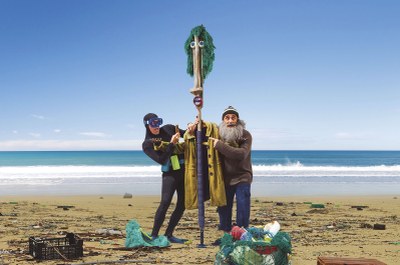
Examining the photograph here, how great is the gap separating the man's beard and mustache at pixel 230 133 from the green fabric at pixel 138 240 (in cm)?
204

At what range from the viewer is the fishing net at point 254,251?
222 inches

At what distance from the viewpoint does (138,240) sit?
27.0 feet

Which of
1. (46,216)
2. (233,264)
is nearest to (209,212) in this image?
(46,216)

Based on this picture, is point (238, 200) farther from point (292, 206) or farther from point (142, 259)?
point (292, 206)

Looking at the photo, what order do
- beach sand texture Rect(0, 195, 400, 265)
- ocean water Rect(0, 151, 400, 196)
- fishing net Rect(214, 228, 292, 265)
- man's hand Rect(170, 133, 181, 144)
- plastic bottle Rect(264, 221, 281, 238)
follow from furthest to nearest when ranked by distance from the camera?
ocean water Rect(0, 151, 400, 196), man's hand Rect(170, 133, 181, 144), beach sand texture Rect(0, 195, 400, 265), plastic bottle Rect(264, 221, 281, 238), fishing net Rect(214, 228, 292, 265)

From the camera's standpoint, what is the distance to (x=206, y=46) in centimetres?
865

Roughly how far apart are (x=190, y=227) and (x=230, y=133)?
3.85 metres

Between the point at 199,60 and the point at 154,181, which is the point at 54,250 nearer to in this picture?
the point at 199,60

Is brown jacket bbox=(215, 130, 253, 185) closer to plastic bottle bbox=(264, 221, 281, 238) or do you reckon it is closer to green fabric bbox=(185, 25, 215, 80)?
green fabric bbox=(185, 25, 215, 80)

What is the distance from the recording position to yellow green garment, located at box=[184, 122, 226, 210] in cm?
812

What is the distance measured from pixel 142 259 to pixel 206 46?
3.77m

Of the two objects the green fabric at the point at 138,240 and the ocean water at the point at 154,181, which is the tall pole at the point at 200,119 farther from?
the ocean water at the point at 154,181

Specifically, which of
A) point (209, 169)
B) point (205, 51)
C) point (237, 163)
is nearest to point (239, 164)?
point (237, 163)

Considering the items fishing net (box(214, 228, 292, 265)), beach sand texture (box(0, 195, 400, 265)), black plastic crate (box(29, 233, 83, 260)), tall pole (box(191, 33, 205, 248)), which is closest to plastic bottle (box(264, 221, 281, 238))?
fishing net (box(214, 228, 292, 265))
